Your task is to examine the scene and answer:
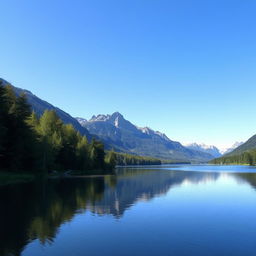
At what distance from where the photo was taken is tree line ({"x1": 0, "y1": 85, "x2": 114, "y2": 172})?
240 ft

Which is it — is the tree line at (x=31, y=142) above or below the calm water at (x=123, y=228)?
above

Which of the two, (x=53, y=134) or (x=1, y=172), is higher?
(x=53, y=134)

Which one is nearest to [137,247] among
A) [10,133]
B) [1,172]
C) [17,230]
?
[17,230]

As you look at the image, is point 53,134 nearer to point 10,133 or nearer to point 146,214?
point 10,133

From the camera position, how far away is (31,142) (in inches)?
3246

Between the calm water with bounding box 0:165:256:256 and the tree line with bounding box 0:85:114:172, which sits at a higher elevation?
the tree line with bounding box 0:85:114:172

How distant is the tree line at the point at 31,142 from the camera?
7312 centimetres

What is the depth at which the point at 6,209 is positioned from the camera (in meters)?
34.4

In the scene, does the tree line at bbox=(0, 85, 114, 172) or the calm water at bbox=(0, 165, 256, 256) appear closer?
the calm water at bbox=(0, 165, 256, 256)

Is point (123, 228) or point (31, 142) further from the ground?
point (31, 142)

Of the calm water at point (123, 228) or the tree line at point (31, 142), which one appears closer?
the calm water at point (123, 228)

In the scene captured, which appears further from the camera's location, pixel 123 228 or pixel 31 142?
pixel 31 142

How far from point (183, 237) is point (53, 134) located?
85754 mm

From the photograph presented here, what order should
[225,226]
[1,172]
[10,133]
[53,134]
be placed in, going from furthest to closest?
[53,134], [10,133], [1,172], [225,226]
